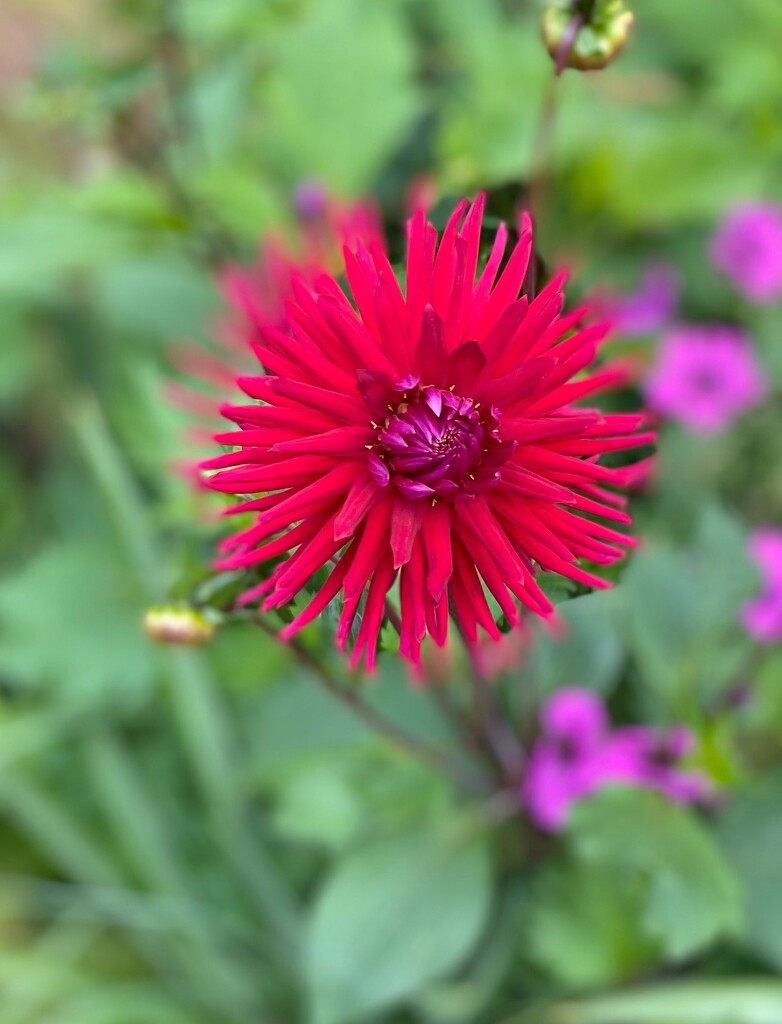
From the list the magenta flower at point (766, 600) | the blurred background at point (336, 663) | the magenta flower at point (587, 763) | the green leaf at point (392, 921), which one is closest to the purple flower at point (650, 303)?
the blurred background at point (336, 663)

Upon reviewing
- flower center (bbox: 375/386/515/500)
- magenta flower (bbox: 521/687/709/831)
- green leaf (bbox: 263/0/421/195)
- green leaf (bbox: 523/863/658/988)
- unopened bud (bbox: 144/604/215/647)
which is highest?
green leaf (bbox: 263/0/421/195)

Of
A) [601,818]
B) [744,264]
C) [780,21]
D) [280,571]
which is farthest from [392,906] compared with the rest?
[780,21]

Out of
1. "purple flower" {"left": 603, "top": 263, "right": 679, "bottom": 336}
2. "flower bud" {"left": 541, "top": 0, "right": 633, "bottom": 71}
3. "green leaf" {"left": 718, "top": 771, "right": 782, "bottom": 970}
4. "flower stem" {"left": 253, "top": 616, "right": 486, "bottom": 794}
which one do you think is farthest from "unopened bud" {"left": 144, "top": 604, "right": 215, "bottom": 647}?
"purple flower" {"left": 603, "top": 263, "right": 679, "bottom": 336}

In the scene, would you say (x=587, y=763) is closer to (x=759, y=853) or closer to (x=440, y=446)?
(x=759, y=853)

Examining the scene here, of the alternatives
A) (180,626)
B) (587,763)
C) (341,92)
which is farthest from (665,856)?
(341,92)

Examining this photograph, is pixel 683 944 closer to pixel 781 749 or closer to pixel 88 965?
pixel 781 749

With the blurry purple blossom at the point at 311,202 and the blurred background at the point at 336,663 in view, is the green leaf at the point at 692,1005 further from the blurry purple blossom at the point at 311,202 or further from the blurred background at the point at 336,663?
the blurry purple blossom at the point at 311,202

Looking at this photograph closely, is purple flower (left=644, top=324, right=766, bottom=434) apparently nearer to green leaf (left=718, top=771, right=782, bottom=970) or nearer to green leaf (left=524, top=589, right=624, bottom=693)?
green leaf (left=524, top=589, right=624, bottom=693)
